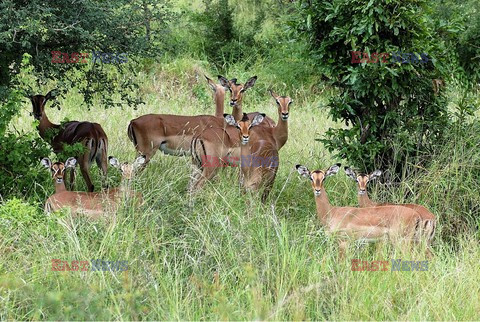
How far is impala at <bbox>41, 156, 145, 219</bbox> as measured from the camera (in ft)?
18.6

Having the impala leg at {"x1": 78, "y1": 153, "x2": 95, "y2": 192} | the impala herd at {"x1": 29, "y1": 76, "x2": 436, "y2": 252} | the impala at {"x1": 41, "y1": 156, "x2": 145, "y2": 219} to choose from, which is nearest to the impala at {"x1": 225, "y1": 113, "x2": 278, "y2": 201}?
the impala herd at {"x1": 29, "y1": 76, "x2": 436, "y2": 252}

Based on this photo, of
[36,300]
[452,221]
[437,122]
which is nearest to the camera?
[36,300]

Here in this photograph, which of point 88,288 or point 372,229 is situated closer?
point 88,288

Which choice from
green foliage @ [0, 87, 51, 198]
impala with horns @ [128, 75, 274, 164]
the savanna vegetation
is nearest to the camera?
the savanna vegetation

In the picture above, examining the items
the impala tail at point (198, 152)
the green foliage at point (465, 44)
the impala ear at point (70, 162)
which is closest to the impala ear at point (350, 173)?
the green foliage at point (465, 44)

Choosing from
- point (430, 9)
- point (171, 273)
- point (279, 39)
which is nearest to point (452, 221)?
point (430, 9)

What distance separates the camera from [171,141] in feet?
28.9

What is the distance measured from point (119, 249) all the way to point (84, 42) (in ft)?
8.91

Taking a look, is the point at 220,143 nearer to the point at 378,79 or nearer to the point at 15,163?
the point at 378,79

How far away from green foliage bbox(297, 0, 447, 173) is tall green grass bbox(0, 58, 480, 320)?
307 mm

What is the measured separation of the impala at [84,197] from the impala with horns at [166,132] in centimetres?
217

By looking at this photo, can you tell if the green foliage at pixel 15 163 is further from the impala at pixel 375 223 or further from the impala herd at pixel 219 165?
the impala at pixel 375 223

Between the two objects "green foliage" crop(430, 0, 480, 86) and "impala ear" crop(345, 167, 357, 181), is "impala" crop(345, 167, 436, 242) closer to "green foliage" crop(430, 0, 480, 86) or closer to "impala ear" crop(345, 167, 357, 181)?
"impala ear" crop(345, 167, 357, 181)

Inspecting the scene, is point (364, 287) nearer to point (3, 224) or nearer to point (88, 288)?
point (88, 288)
